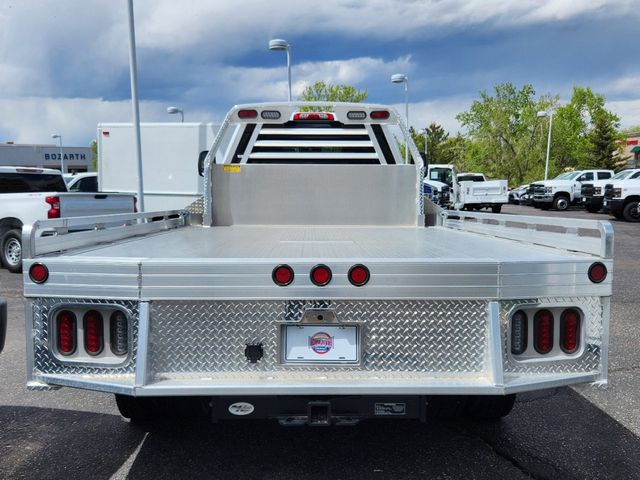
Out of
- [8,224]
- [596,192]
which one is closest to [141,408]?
[8,224]

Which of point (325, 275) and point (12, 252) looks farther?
point (12, 252)

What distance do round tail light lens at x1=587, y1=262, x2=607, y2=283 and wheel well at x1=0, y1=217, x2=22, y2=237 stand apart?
33.3ft

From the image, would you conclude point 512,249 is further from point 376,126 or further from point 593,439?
point 376,126

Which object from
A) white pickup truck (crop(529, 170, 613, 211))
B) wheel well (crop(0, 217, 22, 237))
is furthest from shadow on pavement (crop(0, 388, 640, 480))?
white pickup truck (crop(529, 170, 613, 211))

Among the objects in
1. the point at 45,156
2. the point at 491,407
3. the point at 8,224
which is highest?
the point at 45,156

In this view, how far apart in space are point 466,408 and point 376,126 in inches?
126

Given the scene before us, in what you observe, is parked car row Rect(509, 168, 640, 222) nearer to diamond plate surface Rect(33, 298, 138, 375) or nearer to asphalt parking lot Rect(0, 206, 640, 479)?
asphalt parking lot Rect(0, 206, 640, 479)

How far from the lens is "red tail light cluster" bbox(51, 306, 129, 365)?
263 cm

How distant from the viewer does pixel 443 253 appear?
2932 millimetres

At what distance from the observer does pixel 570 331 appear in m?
2.70

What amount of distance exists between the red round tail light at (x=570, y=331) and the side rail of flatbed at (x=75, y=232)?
8.23 ft

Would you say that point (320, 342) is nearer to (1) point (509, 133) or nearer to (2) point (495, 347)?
(2) point (495, 347)

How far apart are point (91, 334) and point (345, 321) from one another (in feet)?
3.94

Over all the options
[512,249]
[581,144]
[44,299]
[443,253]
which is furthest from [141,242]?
[581,144]
